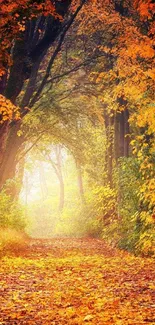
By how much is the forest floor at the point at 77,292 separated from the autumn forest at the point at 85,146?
0.02 meters

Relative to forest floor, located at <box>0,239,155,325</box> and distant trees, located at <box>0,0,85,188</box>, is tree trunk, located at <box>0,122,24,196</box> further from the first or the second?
forest floor, located at <box>0,239,155,325</box>

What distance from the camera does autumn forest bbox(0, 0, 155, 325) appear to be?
7464mm

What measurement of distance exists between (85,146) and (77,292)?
62.6ft

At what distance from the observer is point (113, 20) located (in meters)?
19.6

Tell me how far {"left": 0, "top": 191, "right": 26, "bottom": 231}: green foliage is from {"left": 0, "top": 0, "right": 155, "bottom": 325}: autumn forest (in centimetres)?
7

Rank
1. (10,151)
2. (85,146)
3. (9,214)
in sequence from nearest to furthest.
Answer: (9,214)
(10,151)
(85,146)

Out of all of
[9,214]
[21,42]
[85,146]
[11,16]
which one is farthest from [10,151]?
[11,16]

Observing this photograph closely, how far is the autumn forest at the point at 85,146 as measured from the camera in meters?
7.46

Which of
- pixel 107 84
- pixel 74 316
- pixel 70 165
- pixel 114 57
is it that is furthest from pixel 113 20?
pixel 70 165

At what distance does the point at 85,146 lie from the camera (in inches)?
1061

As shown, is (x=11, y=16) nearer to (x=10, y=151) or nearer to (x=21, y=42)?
(x=21, y=42)

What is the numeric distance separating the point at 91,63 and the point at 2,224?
909 centimetres

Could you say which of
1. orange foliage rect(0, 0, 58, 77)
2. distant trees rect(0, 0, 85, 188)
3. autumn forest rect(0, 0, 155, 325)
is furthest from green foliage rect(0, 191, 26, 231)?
orange foliage rect(0, 0, 58, 77)

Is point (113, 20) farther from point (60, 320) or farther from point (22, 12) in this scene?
point (60, 320)
